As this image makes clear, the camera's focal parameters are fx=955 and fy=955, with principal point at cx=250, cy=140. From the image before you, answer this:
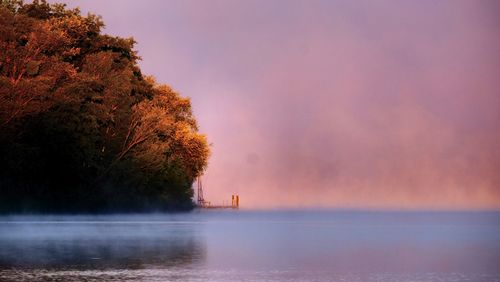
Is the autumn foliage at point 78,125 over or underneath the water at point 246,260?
over

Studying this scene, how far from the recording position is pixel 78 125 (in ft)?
206

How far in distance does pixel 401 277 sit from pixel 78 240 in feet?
51.7

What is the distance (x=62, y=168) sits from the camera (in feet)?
210

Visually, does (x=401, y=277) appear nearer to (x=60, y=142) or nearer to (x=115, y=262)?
(x=115, y=262)

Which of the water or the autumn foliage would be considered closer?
the water

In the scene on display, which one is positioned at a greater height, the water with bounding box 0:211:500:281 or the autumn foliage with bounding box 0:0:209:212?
the autumn foliage with bounding box 0:0:209:212

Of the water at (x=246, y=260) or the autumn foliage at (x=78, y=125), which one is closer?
the water at (x=246, y=260)

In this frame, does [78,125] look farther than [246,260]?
Yes

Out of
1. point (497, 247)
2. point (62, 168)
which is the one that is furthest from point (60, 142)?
point (497, 247)

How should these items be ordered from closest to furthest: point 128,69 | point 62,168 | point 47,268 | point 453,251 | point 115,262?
point 47,268 < point 115,262 < point 453,251 < point 62,168 < point 128,69

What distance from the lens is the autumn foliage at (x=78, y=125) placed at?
2329 inches

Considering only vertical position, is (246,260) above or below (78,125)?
below

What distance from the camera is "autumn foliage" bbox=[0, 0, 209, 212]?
59156 mm

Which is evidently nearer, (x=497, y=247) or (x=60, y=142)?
(x=497, y=247)
